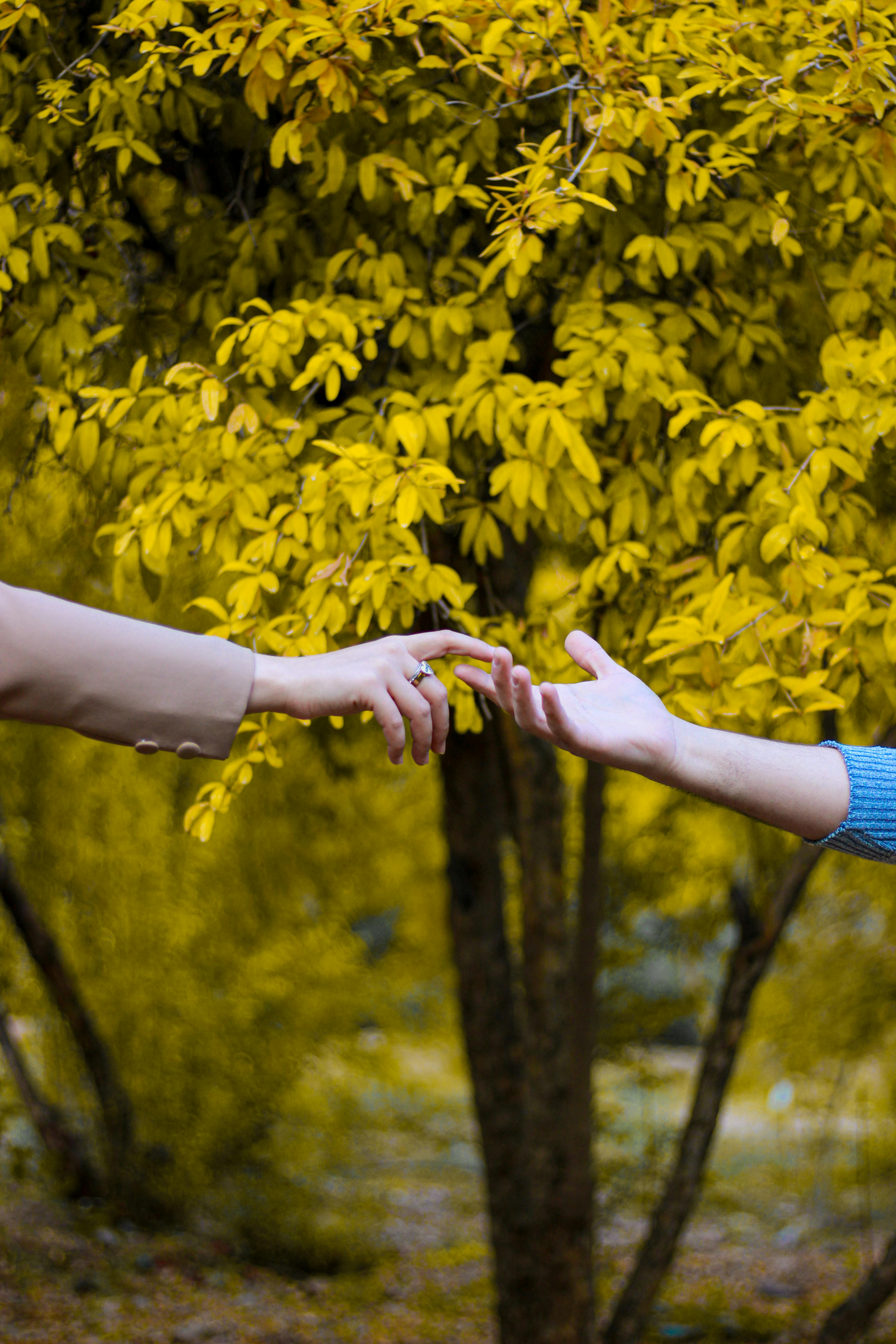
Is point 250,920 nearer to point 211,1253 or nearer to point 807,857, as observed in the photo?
point 211,1253

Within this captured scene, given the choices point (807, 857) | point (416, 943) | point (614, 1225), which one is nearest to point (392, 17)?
point (807, 857)

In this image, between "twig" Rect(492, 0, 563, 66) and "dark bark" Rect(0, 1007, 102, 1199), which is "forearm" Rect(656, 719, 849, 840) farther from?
"dark bark" Rect(0, 1007, 102, 1199)

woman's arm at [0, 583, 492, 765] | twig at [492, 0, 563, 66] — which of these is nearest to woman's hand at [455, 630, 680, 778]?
woman's arm at [0, 583, 492, 765]

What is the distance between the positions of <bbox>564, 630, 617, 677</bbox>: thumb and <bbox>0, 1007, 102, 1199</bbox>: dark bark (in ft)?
21.4

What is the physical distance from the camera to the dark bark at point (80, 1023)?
674 cm

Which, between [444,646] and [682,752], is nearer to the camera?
[682,752]

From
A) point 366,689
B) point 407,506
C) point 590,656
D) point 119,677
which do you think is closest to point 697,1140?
point 407,506

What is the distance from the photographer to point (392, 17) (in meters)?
2.66

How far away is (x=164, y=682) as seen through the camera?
4.74ft

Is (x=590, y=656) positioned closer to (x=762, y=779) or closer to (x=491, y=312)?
(x=762, y=779)

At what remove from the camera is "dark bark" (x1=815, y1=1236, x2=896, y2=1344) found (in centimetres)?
463

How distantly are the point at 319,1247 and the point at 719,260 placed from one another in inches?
254

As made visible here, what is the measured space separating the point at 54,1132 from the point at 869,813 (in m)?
6.94

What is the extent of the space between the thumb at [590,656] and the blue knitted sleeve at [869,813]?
0.37 metres
